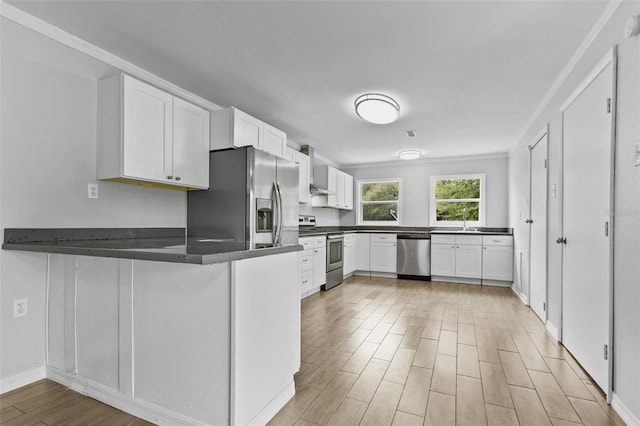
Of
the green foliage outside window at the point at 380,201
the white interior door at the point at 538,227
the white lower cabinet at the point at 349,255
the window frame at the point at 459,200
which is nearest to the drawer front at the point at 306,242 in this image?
the white lower cabinet at the point at 349,255

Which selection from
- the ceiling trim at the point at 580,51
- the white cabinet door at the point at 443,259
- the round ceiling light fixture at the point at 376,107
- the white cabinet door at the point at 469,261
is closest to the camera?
the ceiling trim at the point at 580,51

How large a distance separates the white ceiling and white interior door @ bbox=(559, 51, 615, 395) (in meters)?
0.50

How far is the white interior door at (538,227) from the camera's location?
3.37 m

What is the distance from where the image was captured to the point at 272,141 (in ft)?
12.6

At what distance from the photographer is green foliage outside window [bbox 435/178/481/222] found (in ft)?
21.1

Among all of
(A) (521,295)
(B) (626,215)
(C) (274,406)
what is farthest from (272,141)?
(A) (521,295)

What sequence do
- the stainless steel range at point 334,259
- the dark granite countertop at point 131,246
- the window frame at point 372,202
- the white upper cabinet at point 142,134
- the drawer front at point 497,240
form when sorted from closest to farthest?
the dark granite countertop at point 131,246, the white upper cabinet at point 142,134, the stainless steel range at point 334,259, the drawer front at point 497,240, the window frame at point 372,202

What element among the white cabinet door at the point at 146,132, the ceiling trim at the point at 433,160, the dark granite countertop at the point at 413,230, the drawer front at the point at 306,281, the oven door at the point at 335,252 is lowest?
the drawer front at the point at 306,281

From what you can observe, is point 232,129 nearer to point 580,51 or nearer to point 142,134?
point 142,134

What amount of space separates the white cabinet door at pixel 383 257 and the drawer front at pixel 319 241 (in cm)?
165

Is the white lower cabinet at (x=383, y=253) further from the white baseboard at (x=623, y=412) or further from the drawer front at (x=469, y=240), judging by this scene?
the white baseboard at (x=623, y=412)

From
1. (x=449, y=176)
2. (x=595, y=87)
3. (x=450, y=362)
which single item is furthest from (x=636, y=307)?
(x=449, y=176)

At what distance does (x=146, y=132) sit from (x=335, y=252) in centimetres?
349

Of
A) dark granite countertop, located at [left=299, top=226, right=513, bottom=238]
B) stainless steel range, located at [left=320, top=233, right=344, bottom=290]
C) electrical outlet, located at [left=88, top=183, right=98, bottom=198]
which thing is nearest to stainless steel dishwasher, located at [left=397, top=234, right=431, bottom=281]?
dark granite countertop, located at [left=299, top=226, right=513, bottom=238]
